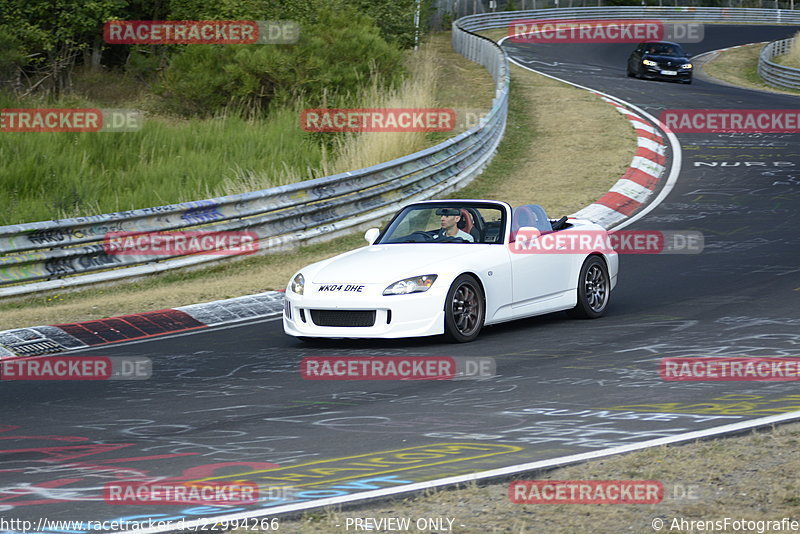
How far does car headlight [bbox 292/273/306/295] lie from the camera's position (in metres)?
9.98

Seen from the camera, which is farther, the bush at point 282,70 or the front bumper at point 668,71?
the front bumper at point 668,71

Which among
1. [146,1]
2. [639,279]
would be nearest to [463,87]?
[146,1]

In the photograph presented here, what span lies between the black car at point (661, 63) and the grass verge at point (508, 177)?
13.4 feet

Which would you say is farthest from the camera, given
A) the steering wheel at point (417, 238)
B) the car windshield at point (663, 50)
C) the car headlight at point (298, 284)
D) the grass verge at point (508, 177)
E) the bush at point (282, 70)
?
the car windshield at point (663, 50)

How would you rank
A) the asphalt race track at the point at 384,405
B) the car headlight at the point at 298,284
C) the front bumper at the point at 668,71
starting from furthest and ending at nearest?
the front bumper at the point at 668,71 < the car headlight at the point at 298,284 < the asphalt race track at the point at 384,405

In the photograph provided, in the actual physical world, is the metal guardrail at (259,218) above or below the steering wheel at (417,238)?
below

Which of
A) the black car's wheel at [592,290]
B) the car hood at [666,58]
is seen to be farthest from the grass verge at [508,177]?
the car hood at [666,58]

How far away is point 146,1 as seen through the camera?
3528 centimetres

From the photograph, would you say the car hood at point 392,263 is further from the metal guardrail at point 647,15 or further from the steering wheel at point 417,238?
the metal guardrail at point 647,15

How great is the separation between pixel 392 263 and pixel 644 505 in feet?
17.1

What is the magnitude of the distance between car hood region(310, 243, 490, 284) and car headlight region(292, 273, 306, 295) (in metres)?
0.11

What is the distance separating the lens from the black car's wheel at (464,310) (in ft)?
31.3

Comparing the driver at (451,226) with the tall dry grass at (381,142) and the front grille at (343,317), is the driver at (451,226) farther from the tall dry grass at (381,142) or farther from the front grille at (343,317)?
the tall dry grass at (381,142)

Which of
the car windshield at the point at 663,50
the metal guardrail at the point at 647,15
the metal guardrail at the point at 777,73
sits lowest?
the metal guardrail at the point at 777,73
